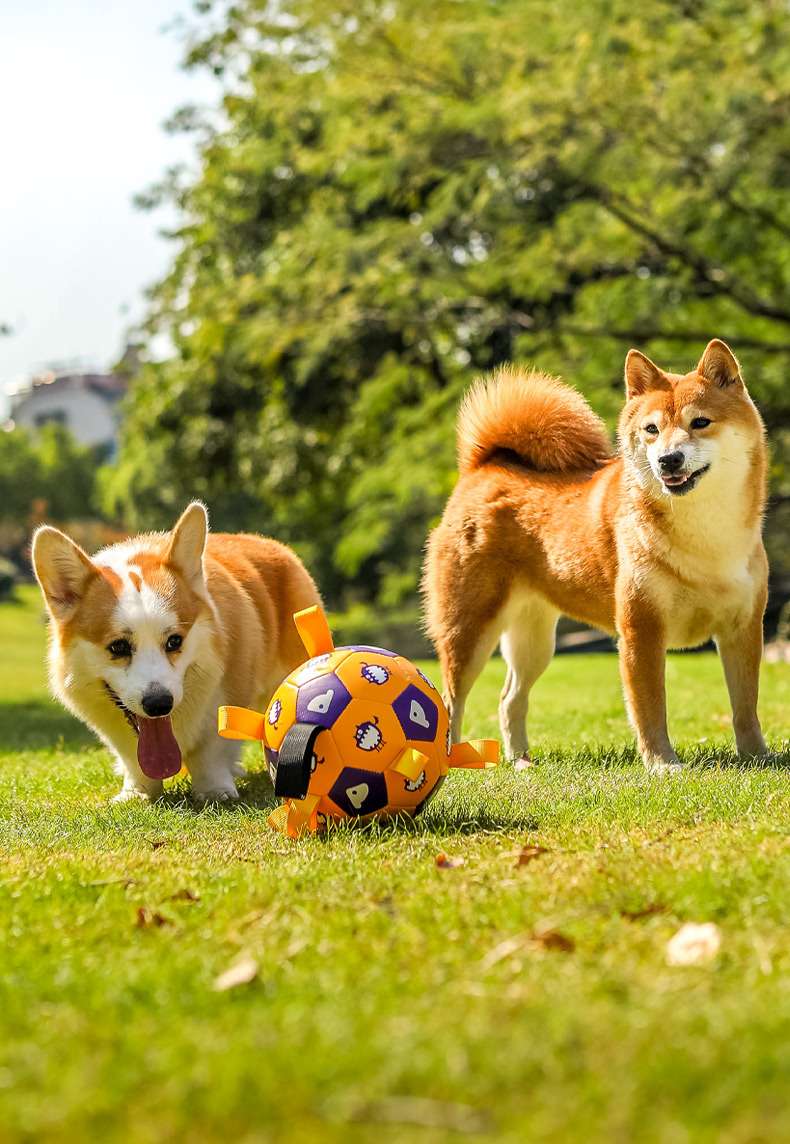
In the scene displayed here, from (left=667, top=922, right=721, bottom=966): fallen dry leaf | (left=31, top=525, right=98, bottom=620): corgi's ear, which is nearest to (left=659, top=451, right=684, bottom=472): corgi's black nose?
(left=31, top=525, right=98, bottom=620): corgi's ear

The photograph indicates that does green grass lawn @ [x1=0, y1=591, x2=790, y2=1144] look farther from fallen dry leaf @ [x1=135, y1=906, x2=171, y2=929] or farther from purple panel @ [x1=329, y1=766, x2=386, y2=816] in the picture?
purple panel @ [x1=329, y1=766, x2=386, y2=816]

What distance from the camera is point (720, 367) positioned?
566 cm

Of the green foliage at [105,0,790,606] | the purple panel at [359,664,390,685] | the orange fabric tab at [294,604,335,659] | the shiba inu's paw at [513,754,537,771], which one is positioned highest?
the green foliage at [105,0,790,606]

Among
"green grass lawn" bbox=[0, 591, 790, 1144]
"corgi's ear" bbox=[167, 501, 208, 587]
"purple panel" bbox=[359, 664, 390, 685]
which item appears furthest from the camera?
"corgi's ear" bbox=[167, 501, 208, 587]

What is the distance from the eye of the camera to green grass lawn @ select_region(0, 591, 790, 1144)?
6.89 feet

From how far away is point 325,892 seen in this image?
3521 millimetres

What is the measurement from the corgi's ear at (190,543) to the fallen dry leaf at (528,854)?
6.79 ft

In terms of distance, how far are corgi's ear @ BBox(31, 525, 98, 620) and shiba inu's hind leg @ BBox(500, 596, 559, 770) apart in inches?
92.5

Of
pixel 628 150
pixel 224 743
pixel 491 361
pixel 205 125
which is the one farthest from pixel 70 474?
pixel 224 743

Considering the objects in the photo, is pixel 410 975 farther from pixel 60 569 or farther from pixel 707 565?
pixel 707 565

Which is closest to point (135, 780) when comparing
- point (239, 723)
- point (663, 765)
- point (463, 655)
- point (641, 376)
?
point (239, 723)

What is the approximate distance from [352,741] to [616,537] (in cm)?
198

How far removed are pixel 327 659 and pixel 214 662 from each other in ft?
2.79

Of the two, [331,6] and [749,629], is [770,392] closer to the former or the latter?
[331,6]
